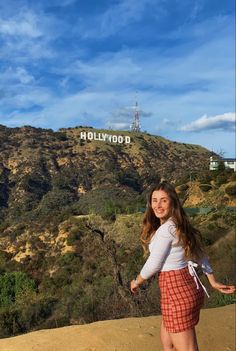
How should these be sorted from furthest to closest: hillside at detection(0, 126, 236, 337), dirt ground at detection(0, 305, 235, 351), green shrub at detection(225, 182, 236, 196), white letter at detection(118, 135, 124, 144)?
white letter at detection(118, 135, 124, 144) < green shrub at detection(225, 182, 236, 196) < hillside at detection(0, 126, 236, 337) < dirt ground at detection(0, 305, 235, 351)

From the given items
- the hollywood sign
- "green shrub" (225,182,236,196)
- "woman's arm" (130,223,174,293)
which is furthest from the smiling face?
the hollywood sign

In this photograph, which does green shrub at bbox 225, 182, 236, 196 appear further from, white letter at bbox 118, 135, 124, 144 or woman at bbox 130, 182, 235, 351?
white letter at bbox 118, 135, 124, 144

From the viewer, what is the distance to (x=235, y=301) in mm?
8539

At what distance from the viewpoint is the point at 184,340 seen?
3127 millimetres

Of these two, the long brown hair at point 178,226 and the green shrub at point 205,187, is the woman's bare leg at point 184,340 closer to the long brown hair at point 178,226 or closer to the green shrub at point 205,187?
the long brown hair at point 178,226

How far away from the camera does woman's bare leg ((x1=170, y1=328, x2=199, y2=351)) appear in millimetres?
3125

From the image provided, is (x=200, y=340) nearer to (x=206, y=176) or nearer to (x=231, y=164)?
(x=206, y=176)

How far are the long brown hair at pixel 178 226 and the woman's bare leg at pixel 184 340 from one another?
0.51 m

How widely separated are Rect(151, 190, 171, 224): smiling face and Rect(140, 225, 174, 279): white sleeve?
0.16 meters

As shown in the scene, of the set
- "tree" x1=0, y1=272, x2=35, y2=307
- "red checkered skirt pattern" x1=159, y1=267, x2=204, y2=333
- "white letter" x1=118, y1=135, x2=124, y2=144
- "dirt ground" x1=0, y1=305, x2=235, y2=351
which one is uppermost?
"white letter" x1=118, y1=135, x2=124, y2=144

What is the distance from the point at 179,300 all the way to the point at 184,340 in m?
0.27

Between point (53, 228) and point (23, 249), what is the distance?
110 inches

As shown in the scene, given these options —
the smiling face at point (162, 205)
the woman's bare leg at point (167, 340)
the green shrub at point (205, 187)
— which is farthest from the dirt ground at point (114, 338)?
the green shrub at point (205, 187)

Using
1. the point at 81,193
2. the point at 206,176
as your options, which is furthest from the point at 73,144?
the point at 206,176
